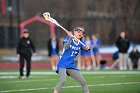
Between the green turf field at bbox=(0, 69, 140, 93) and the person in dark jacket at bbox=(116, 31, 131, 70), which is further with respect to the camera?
the person in dark jacket at bbox=(116, 31, 131, 70)

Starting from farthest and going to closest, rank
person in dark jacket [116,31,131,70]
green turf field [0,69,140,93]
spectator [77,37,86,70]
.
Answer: spectator [77,37,86,70]
person in dark jacket [116,31,131,70]
green turf field [0,69,140,93]

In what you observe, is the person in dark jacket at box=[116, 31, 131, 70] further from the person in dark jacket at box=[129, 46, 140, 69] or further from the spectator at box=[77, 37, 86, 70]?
the spectator at box=[77, 37, 86, 70]

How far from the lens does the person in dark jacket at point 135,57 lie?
33.2 meters

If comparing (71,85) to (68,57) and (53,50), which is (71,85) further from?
(53,50)

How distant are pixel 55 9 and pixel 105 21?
1479 cm

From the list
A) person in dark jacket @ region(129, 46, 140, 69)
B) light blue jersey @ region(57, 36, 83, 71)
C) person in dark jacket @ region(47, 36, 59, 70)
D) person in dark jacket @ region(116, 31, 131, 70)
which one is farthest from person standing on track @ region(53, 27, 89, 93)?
person in dark jacket @ region(129, 46, 140, 69)

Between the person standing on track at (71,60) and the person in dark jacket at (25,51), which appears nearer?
the person standing on track at (71,60)

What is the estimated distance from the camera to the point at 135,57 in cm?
3328

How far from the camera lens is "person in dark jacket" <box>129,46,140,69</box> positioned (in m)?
33.2

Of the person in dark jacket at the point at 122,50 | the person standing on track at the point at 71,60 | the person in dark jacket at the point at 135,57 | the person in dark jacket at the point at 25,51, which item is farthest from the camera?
the person in dark jacket at the point at 135,57

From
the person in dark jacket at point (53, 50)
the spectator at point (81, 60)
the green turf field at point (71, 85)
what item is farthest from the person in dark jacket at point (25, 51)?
the spectator at point (81, 60)

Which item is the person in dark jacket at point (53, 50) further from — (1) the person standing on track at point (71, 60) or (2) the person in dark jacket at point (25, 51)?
(1) the person standing on track at point (71, 60)

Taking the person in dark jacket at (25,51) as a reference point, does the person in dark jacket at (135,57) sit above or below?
below


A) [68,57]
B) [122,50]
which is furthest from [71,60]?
[122,50]
